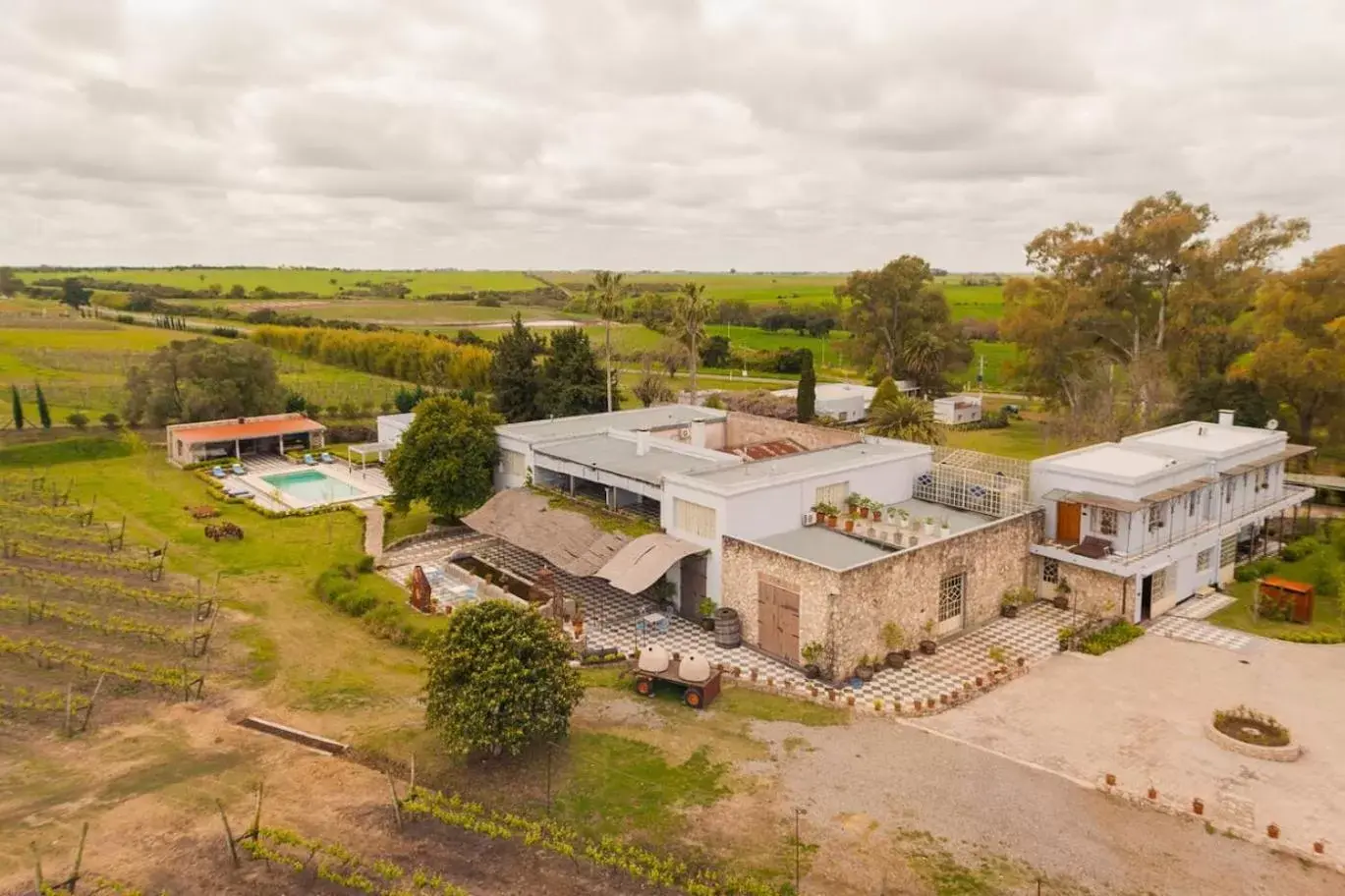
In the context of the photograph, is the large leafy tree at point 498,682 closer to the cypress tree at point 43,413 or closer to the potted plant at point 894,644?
the potted plant at point 894,644

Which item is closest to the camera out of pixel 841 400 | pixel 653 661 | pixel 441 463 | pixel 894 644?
pixel 653 661

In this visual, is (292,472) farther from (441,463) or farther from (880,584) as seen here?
(880,584)

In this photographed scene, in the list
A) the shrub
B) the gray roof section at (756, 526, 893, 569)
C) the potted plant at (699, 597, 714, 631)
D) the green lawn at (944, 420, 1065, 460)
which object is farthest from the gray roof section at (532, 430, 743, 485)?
the green lawn at (944, 420, 1065, 460)

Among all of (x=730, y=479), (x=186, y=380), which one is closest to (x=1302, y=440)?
(x=730, y=479)

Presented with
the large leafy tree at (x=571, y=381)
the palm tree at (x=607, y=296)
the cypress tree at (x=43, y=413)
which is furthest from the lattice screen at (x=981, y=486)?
the cypress tree at (x=43, y=413)

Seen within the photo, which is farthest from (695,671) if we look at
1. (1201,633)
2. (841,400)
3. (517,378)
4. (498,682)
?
(841,400)

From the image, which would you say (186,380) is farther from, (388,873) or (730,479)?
(388,873)
